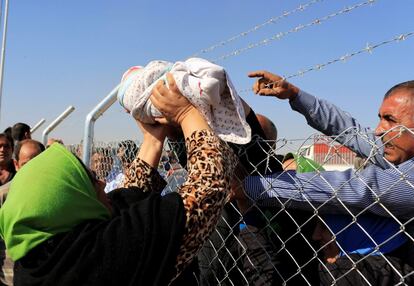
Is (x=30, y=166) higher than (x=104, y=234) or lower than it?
higher

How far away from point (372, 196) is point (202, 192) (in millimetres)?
508

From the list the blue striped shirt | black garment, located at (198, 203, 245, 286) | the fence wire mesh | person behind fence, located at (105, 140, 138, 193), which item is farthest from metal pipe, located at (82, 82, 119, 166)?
the blue striped shirt

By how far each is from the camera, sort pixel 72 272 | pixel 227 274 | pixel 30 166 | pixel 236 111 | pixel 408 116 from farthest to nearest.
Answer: pixel 227 274
pixel 408 116
pixel 236 111
pixel 30 166
pixel 72 272

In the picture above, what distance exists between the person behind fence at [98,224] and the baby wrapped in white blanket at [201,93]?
0.36ft

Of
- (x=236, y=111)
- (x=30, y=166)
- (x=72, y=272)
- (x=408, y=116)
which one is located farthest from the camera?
(x=408, y=116)

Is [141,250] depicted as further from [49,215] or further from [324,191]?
[324,191]

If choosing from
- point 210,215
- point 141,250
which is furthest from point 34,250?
point 210,215

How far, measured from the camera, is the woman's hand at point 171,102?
147 centimetres

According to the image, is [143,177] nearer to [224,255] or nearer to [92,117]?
[224,255]

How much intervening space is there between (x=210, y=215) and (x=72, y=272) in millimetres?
425

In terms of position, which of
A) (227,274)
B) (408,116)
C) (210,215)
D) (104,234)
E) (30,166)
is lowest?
(227,274)

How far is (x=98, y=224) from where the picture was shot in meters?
1.31

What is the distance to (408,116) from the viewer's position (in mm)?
1630

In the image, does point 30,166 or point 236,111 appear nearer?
point 30,166
